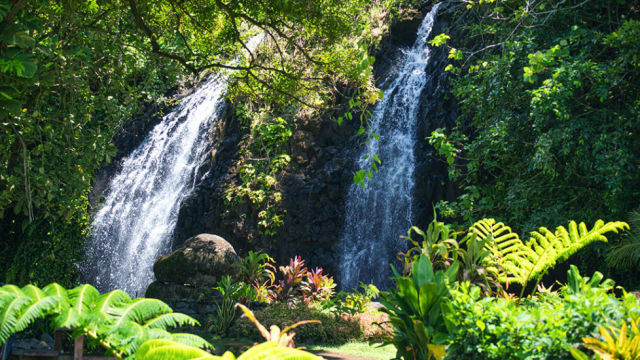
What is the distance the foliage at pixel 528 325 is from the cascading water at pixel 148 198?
1311 cm

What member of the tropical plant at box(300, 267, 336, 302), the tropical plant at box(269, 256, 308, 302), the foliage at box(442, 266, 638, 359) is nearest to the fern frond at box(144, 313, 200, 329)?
the foliage at box(442, 266, 638, 359)

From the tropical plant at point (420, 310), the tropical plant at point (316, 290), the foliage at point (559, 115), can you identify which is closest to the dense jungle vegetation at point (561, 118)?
the foliage at point (559, 115)

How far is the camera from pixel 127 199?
17.6 m

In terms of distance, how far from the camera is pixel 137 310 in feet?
9.75

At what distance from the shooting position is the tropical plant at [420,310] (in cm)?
405

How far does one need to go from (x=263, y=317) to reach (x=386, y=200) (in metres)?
6.22

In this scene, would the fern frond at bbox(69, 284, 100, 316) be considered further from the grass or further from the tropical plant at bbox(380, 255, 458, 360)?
the grass

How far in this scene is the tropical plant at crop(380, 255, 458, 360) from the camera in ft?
13.3

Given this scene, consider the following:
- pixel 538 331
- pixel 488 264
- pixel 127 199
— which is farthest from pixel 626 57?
pixel 127 199

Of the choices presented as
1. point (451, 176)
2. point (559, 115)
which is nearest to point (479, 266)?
point (559, 115)

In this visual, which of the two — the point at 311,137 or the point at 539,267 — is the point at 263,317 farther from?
the point at 311,137

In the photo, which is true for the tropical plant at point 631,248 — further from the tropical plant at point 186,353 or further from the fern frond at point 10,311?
the fern frond at point 10,311

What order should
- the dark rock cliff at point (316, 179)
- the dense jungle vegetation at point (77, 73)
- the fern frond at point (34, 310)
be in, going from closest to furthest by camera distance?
the fern frond at point (34, 310)
the dense jungle vegetation at point (77, 73)
the dark rock cliff at point (316, 179)

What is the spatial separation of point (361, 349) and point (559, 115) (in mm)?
5365
